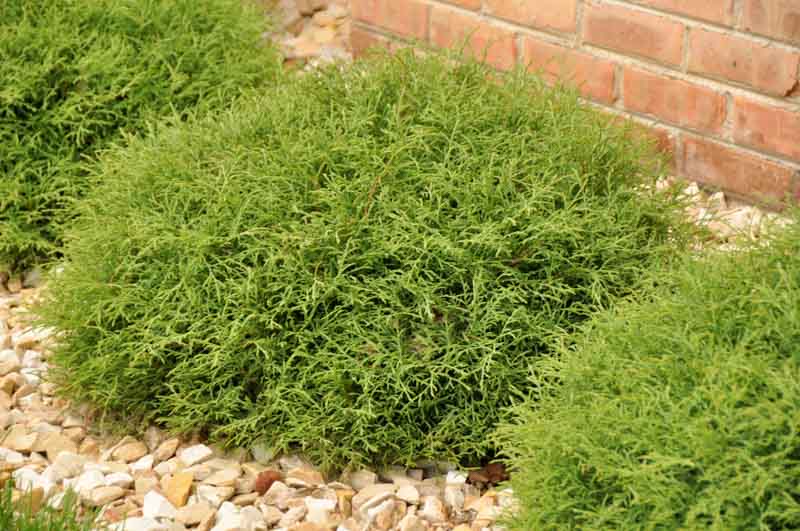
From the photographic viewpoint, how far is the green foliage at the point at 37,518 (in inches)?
91.3

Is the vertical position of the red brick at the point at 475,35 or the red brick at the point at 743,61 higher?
the red brick at the point at 743,61

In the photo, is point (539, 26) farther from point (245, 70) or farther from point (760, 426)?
point (760, 426)

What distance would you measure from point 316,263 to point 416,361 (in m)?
0.32

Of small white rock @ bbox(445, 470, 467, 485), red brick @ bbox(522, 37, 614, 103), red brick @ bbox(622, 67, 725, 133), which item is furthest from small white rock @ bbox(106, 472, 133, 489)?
red brick @ bbox(622, 67, 725, 133)

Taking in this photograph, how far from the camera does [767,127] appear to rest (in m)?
3.52

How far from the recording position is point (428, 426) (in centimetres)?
273

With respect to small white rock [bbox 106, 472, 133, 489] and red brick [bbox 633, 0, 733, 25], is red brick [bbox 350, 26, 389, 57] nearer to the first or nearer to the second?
red brick [bbox 633, 0, 733, 25]

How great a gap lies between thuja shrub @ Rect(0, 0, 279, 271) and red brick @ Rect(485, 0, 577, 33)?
76 centimetres

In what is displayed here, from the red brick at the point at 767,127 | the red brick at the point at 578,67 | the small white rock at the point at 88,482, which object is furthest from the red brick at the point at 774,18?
the small white rock at the point at 88,482

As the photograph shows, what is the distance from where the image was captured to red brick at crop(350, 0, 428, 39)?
14.2 ft

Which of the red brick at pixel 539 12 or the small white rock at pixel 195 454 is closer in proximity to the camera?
the small white rock at pixel 195 454

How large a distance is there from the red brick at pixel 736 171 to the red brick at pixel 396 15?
42.6 inches

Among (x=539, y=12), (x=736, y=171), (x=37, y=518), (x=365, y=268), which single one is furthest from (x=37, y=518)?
(x=539, y=12)

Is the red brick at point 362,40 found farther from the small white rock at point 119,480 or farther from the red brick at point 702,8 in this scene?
the small white rock at point 119,480
